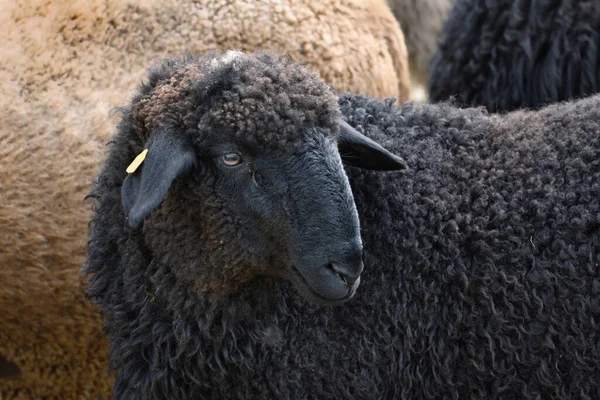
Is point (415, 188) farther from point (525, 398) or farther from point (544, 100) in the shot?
point (544, 100)

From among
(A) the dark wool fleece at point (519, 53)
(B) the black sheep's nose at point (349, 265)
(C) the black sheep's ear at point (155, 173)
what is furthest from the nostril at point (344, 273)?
(A) the dark wool fleece at point (519, 53)

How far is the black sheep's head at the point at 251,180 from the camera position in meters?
Result: 3.06

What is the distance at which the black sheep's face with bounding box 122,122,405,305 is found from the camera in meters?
3.05

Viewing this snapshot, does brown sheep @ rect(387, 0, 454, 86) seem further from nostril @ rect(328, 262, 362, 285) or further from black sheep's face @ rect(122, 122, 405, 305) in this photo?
nostril @ rect(328, 262, 362, 285)

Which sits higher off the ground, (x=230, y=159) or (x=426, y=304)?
(x=230, y=159)

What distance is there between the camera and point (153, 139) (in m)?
3.19

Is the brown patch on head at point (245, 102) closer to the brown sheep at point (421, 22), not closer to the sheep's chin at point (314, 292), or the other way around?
the sheep's chin at point (314, 292)

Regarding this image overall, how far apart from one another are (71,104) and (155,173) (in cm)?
180

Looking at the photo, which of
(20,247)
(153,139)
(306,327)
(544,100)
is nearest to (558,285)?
(306,327)

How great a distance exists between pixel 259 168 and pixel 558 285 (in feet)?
3.99

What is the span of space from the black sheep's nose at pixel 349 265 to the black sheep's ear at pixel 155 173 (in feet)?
2.06

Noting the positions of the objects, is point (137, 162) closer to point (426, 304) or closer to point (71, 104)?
point (426, 304)

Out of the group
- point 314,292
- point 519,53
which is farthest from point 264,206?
point 519,53

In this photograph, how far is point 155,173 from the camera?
3.05 m
